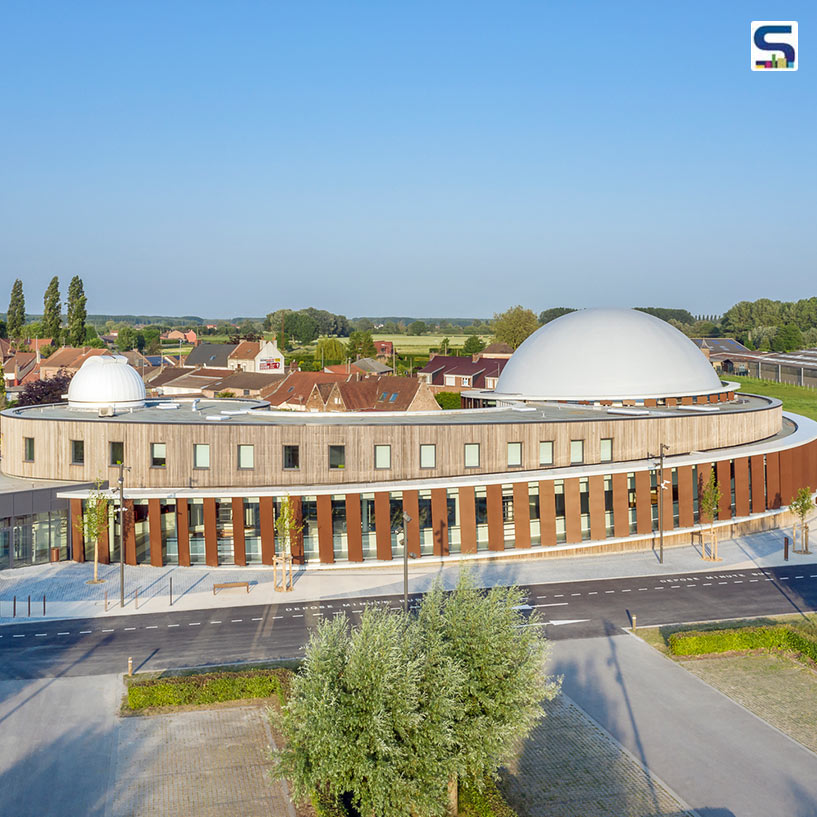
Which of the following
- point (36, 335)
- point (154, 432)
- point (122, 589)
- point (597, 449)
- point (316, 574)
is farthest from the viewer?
point (36, 335)

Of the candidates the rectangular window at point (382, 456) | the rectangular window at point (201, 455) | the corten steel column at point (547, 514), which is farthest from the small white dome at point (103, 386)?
the corten steel column at point (547, 514)

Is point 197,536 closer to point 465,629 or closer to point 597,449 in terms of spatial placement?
point 597,449

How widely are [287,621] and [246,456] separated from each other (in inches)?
402

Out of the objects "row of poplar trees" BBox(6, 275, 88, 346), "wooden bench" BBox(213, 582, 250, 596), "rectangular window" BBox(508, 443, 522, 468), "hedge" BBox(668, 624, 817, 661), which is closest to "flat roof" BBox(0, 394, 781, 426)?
"rectangular window" BBox(508, 443, 522, 468)

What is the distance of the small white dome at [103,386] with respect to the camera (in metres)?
45.8

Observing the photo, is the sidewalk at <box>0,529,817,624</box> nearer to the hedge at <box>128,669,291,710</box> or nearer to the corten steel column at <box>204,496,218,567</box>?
the corten steel column at <box>204,496,218,567</box>

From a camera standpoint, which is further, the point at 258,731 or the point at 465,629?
the point at 258,731

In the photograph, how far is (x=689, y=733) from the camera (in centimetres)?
2091

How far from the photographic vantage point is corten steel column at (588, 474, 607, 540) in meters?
39.0

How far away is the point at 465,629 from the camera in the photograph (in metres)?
17.8

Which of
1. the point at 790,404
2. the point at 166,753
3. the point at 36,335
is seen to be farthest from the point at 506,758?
the point at 36,335

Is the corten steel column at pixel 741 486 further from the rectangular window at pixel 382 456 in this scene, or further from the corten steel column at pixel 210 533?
the corten steel column at pixel 210 533

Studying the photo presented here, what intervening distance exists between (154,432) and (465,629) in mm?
23802

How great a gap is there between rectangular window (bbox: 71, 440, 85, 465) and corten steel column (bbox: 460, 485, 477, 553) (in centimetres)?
1715
